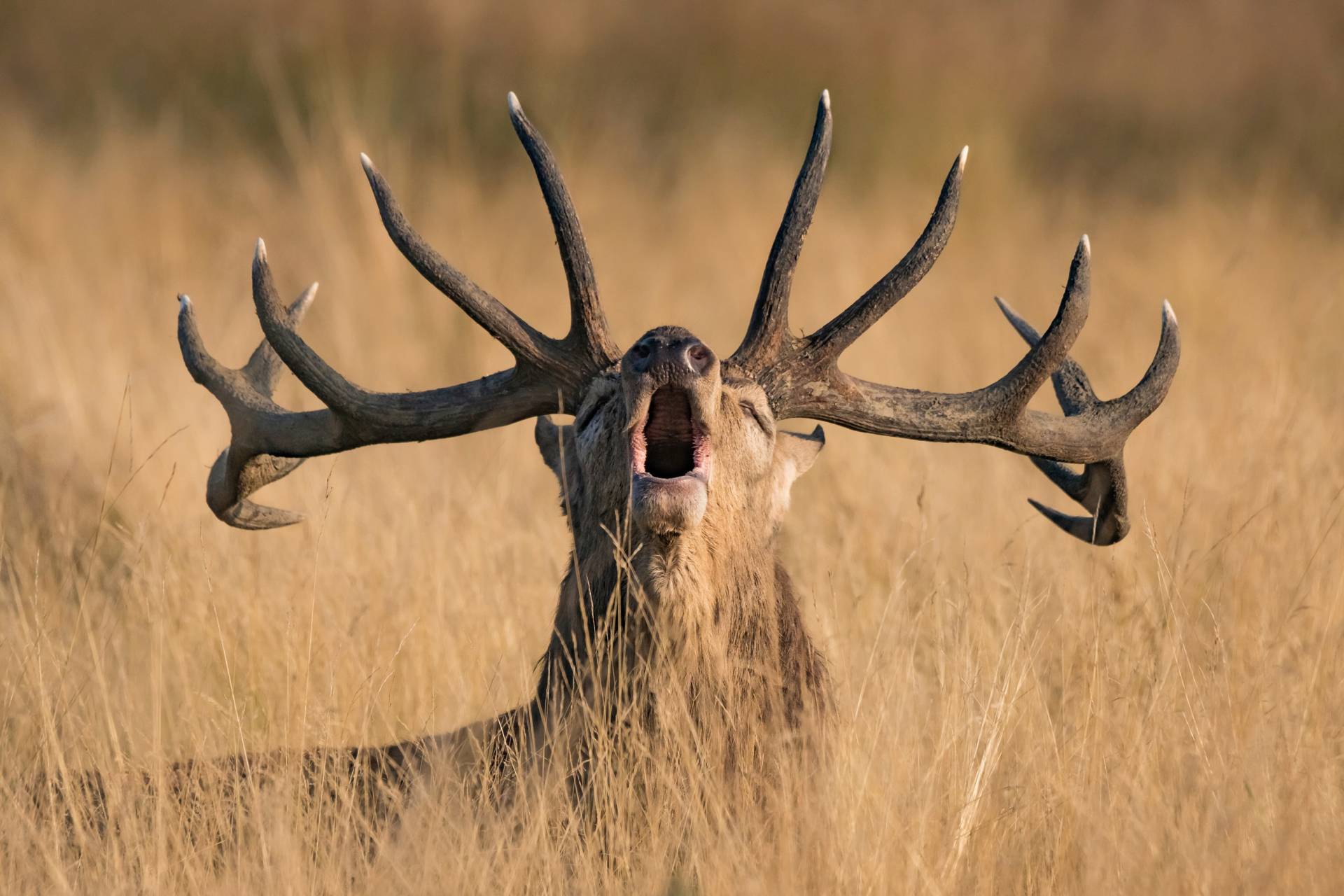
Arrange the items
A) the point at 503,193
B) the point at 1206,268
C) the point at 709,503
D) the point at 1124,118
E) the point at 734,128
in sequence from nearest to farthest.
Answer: the point at 709,503 → the point at 1206,268 → the point at 503,193 → the point at 734,128 → the point at 1124,118

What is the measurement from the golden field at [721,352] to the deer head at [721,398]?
327mm

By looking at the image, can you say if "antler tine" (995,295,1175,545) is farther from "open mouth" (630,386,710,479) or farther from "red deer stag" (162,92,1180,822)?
"open mouth" (630,386,710,479)

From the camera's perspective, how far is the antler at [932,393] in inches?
155

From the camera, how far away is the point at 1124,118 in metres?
14.6

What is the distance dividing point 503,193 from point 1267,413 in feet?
23.9

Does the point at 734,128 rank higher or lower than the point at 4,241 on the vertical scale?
higher

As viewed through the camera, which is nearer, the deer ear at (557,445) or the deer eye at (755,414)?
the deer eye at (755,414)

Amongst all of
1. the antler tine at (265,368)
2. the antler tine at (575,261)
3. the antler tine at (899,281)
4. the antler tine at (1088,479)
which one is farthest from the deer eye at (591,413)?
the antler tine at (1088,479)

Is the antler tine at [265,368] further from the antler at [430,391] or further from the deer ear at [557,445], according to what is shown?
the deer ear at [557,445]

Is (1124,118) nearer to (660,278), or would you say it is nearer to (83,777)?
(660,278)

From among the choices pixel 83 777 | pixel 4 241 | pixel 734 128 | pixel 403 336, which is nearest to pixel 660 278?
pixel 403 336

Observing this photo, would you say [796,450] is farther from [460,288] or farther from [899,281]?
[460,288]

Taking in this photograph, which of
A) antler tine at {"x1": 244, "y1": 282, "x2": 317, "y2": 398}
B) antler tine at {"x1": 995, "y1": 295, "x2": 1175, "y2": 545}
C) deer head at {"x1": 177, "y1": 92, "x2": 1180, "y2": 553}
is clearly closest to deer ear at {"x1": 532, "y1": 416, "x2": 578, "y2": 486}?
deer head at {"x1": 177, "y1": 92, "x2": 1180, "y2": 553}

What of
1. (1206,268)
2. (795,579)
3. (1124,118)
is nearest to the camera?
(795,579)
